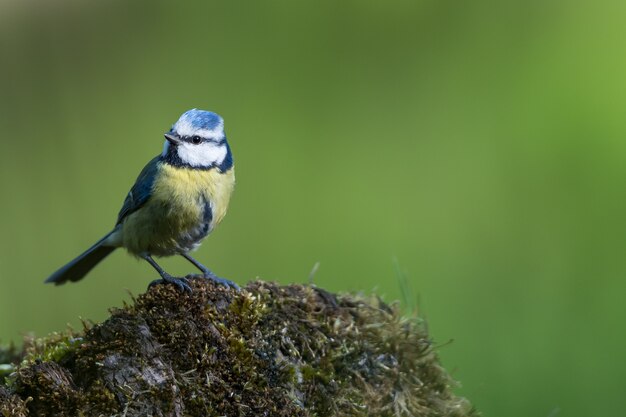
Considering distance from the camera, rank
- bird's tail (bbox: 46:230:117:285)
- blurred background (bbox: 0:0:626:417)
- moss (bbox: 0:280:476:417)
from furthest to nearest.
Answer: blurred background (bbox: 0:0:626:417) < bird's tail (bbox: 46:230:117:285) < moss (bbox: 0:280:476:417)

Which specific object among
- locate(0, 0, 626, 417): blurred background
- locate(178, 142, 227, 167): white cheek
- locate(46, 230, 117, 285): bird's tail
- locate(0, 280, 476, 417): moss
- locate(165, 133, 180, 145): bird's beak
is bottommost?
locate(0, 280, 476, 417): moss

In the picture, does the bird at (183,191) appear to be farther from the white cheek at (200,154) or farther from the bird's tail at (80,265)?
the bird's tail at (80,265)

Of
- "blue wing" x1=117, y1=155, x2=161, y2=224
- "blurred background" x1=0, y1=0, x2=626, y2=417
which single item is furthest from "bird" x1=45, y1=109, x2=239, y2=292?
"blurred background" x1=0, y1=0, x2=626, y2=417

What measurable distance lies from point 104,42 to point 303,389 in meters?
5.21

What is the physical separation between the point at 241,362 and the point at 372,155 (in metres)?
3.75

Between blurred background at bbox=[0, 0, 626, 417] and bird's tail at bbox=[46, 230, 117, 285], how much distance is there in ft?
4.03

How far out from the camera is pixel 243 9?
7.57m

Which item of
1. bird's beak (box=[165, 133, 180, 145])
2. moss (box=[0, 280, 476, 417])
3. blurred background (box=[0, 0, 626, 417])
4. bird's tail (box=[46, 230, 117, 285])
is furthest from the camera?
blurred background (box=[0, 0, 626, 417])

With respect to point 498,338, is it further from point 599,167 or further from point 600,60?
point 600,60

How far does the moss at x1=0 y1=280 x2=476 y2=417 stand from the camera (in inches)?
101

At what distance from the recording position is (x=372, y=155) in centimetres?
630

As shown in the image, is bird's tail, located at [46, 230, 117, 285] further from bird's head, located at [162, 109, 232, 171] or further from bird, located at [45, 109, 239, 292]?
bird's head, located at [162, 109, 232, 171]

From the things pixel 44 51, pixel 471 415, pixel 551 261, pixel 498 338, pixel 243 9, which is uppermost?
pixel 243 9

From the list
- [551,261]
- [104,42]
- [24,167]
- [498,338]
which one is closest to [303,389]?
[498,338]
